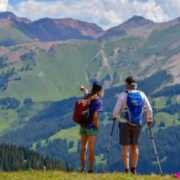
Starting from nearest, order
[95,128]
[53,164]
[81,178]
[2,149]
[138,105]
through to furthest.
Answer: [81,178] → [138,105] → [95,128] → [53,164] → [2,149]

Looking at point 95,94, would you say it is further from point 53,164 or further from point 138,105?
point 53,164

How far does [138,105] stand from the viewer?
20.7 m

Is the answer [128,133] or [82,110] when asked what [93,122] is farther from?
[128,133]

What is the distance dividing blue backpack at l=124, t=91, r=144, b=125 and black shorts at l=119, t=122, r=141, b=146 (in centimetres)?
29

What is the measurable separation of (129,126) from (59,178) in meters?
4.02

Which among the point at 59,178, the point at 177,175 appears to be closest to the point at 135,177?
the point at 177,175

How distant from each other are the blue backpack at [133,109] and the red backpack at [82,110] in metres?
1.97

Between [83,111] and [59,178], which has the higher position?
[83,111]

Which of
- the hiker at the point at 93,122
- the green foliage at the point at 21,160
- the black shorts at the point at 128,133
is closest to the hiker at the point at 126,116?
the black shorts at the point at 128,133

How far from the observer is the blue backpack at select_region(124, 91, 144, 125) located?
20672 millimetres

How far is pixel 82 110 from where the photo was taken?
21.9 meters

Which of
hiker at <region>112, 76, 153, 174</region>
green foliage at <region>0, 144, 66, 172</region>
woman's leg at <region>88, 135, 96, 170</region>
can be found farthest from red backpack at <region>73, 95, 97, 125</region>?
green foliage at <region>0, 144, 66, 172</region>

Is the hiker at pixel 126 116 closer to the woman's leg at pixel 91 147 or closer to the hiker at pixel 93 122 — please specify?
the hiker at pixel 93 122

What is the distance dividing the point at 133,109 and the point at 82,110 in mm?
2607
